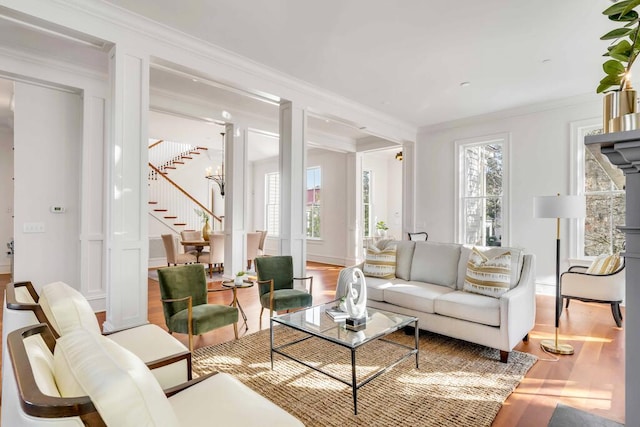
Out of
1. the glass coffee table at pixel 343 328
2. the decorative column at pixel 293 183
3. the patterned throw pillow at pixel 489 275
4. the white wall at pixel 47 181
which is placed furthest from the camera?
the decorative column at pixel 293 183

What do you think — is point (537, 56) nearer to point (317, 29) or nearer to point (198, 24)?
point (317, 29)

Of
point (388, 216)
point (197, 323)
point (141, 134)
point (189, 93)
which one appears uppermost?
point (189, 93)

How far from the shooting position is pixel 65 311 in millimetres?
1564

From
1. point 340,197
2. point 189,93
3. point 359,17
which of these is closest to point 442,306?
point 359,17

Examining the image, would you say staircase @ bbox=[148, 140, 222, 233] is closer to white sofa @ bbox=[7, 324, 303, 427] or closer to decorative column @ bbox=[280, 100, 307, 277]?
decorative column @ bbox=[280, 100, 307, 277]

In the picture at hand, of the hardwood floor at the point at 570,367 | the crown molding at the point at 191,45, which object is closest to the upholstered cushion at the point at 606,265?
the hardwood floor at the point at 570,367

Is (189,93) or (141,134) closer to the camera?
(141,134)

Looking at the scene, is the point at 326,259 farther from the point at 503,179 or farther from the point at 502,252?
the point at 502,252

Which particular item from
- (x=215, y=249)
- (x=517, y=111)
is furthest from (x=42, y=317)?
(x=517, y=111)

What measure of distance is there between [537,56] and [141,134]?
4406 millimetres

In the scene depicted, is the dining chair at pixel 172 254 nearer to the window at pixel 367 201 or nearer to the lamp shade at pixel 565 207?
the window at pixel 367 201

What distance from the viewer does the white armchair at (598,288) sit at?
3.82 meters

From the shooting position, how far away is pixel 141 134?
3229 millimetres

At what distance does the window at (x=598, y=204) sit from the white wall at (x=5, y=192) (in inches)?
397
